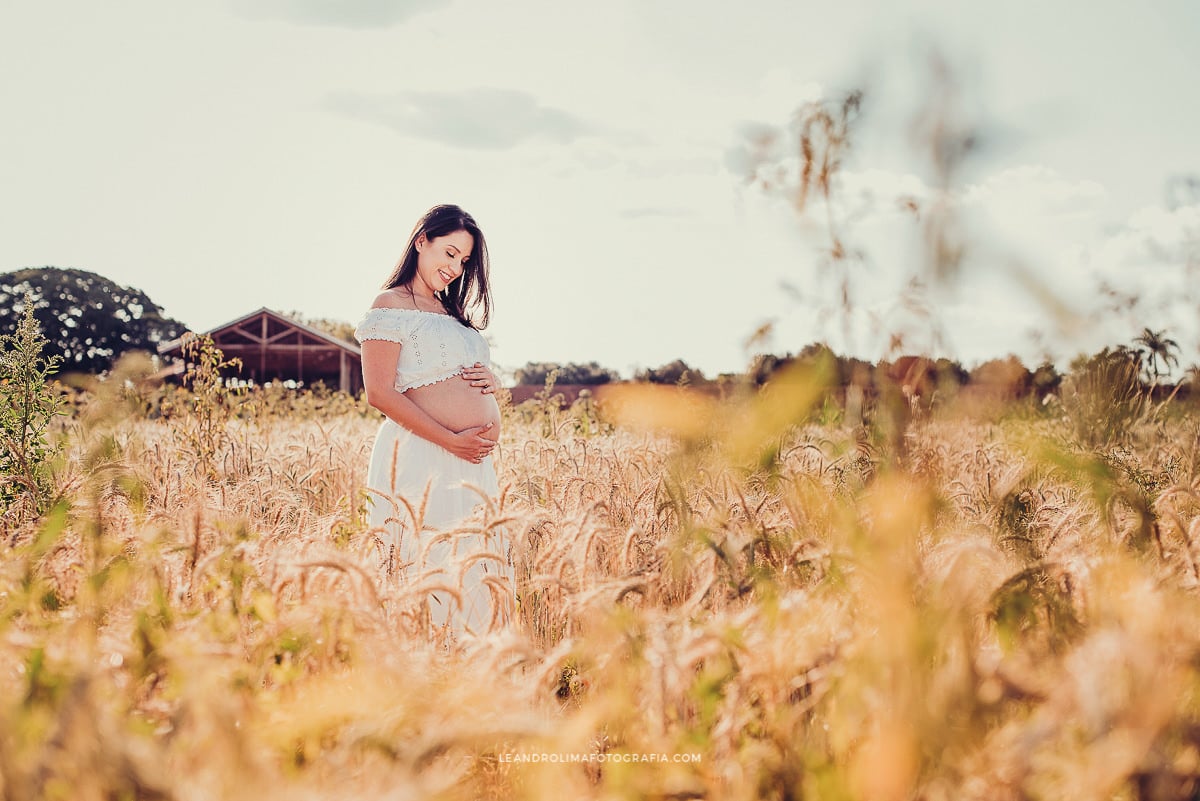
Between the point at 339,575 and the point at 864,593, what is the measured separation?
3.54 feet

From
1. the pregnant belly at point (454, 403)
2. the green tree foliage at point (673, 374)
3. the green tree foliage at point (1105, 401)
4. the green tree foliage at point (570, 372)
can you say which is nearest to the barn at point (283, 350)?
the green tree foliage at point (673, 374)

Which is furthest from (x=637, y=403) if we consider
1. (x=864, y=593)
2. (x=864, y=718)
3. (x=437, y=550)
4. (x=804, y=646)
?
(x=437, y=550)

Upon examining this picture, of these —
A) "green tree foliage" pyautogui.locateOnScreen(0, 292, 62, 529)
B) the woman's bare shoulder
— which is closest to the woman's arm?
the woman's bare shoulder

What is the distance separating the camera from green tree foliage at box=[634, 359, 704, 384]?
61.9 inches

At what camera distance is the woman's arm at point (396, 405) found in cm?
324

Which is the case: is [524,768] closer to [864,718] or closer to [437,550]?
[864,718]

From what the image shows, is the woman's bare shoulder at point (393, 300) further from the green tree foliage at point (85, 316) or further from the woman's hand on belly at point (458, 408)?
the green tree foliage at point (85, 316)

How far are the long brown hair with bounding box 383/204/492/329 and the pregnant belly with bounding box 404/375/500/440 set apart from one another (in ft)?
1.34

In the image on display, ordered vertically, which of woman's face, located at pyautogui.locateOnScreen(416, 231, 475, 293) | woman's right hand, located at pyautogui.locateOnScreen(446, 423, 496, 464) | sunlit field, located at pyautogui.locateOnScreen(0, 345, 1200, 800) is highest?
woman's face, located at pyautogui.locateOnScreen(416, 231, 475, 293)

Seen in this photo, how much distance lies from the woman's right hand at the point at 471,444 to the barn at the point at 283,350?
1129 inches

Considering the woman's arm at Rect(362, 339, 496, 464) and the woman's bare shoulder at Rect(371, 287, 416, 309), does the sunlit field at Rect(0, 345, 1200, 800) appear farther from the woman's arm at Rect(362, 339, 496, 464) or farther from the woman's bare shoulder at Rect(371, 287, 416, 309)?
the woman's bare shoulder at Rect(371, 287, 416, 309)

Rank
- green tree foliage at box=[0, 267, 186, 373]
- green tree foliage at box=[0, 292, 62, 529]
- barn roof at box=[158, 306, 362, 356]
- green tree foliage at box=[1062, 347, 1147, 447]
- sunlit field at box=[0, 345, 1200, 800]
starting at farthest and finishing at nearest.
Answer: green tree foliage at box=[0, 267, 186, 373]
barn roof at box=[158, 306, 362, 356]
green tree foliage at box=[1062, 347, 1147, 447]
green tree foliage at box=[0, 292, 62, 529]
sunlit field at box=[0, 345, 1200, 800]

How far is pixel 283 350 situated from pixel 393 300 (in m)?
31.8

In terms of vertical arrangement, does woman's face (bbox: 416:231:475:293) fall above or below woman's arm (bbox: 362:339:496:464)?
above
